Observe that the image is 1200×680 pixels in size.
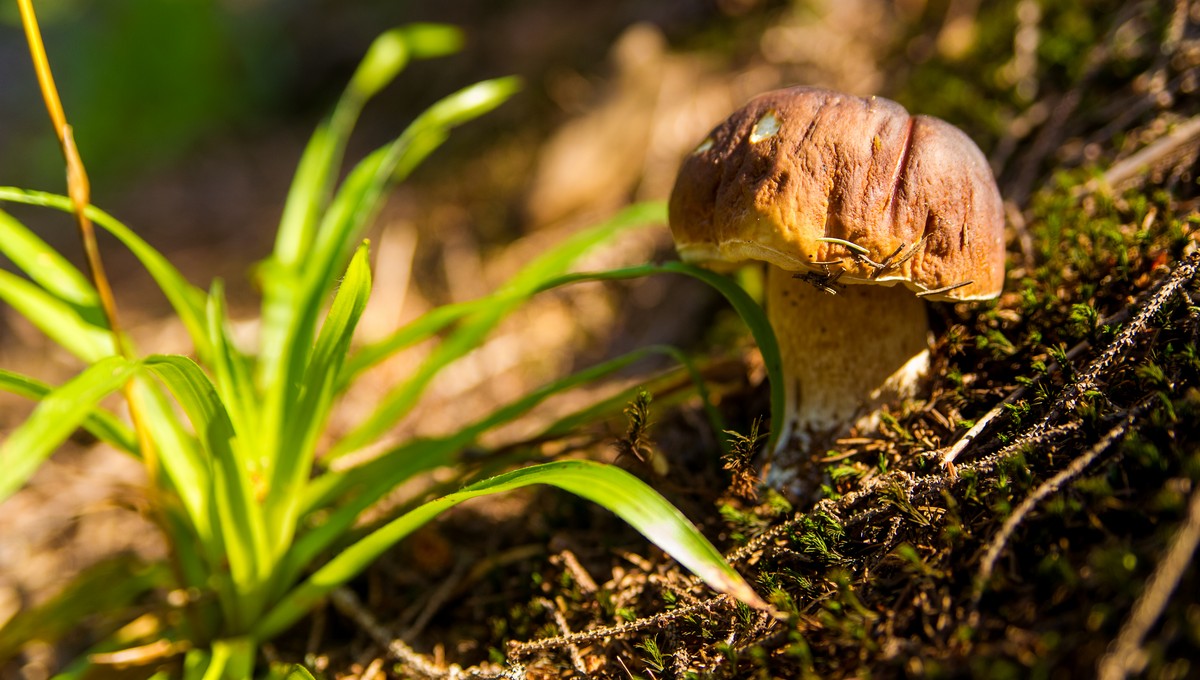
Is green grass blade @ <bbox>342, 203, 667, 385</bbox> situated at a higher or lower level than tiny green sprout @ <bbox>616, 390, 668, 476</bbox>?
higher

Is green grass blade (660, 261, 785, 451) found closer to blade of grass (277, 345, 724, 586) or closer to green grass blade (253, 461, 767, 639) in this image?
blade of grass (277, 345, 724, 586)

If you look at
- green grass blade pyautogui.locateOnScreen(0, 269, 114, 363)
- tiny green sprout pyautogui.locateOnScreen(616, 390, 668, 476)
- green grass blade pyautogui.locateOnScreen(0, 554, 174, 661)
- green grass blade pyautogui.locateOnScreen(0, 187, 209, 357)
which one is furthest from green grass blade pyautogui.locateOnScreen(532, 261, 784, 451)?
green grass blade pyautogui.locateOnScreen(0, 554, 174, 661)

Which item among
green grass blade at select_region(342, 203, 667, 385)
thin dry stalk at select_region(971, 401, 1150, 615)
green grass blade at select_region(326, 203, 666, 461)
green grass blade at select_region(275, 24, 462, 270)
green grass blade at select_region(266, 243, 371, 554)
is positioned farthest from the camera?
green grass blade at select_region(275, 24, 462, 270)

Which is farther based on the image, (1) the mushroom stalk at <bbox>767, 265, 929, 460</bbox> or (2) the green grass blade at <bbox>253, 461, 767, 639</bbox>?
(1) the mushroom stalk at <bbox>767, 265, 929, 460</bbox>

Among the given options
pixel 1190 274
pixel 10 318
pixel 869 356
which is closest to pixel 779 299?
pixel 869 356

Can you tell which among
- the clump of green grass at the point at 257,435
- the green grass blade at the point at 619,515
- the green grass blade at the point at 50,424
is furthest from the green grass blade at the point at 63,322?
the green grass blade at the point at 619,515

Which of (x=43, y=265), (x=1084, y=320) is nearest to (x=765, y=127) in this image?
(x=1084, y=320)

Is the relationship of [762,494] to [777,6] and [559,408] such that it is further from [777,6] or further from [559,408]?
[777,6]

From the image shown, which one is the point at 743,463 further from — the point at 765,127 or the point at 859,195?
the point at 765,127
